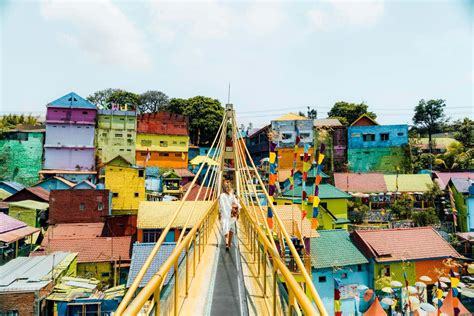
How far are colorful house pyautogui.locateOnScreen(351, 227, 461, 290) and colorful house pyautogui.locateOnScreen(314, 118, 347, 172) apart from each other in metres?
14.5

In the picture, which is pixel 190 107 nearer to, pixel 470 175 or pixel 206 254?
pixel 470 175

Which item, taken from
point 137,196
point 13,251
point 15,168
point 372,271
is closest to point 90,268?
point 13,251

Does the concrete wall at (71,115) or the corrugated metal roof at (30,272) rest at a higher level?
the concrete wall at (71,115)

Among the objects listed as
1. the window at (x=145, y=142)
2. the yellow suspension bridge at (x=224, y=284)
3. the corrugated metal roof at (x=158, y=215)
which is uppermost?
the window at (x=145, y=142)

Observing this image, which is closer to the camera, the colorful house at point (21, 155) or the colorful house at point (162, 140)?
the colorful house at point (21, 155)

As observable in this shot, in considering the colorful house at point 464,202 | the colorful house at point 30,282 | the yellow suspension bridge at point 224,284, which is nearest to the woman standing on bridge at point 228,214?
the yellow suspension bridge at point 224,284

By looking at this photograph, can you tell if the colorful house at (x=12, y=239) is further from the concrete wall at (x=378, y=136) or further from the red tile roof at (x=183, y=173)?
the concrete wall at (x=378, y=136)

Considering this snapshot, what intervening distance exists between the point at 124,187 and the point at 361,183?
64.3 ft

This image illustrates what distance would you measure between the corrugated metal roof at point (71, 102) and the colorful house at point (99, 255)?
1590 cm

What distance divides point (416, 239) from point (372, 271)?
3586mm

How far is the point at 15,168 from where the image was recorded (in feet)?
94.4

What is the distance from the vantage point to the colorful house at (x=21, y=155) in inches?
1128

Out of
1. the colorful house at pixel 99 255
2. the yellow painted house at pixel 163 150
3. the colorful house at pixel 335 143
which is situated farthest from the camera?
the yellow painted house at pixel 163 150

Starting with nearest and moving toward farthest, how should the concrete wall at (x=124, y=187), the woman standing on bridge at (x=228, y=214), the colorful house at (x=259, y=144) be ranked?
the woman standing on bridge at (x=228, y=214), the concrete wall at (x=124, y=187), the colorful house at (x=259, y=144)
